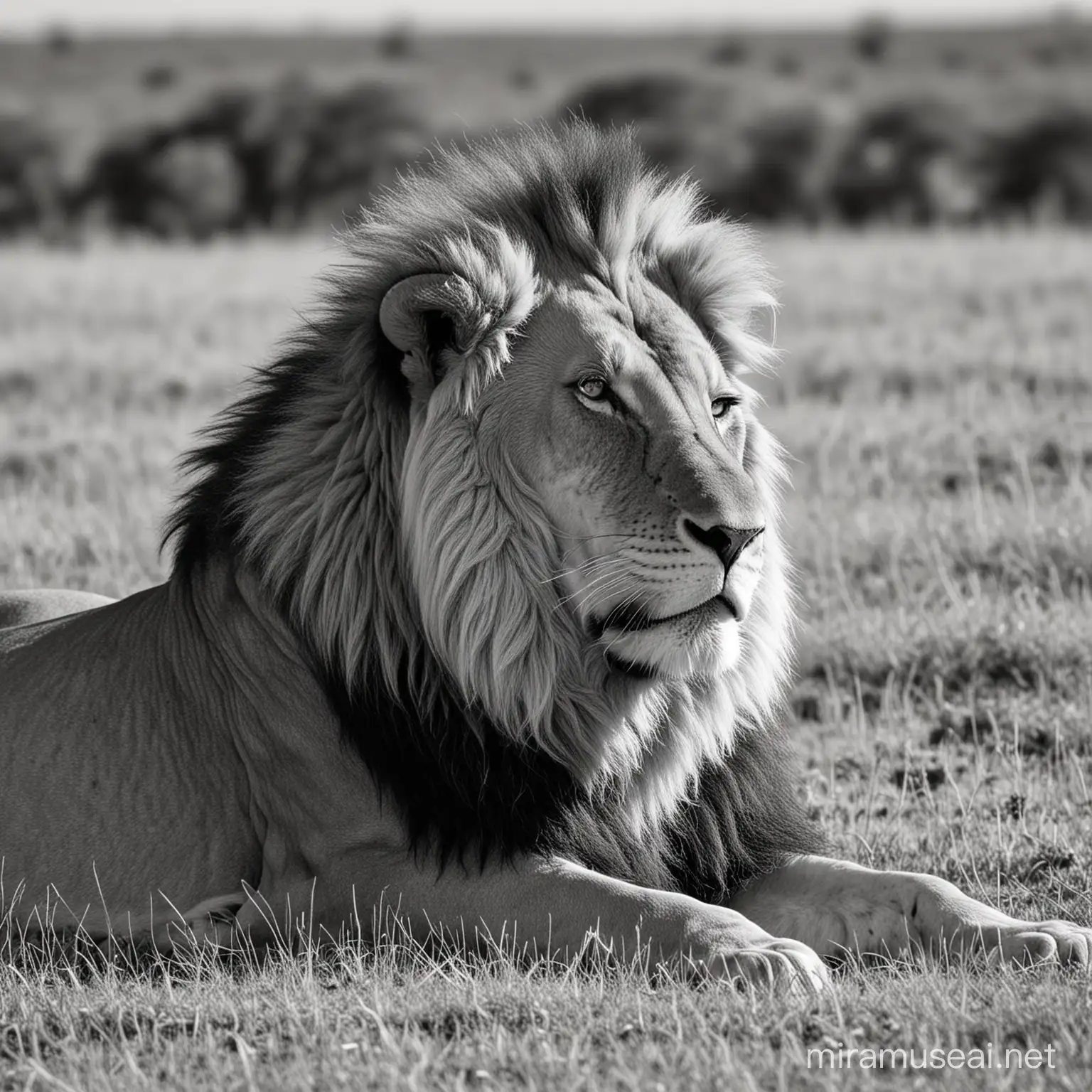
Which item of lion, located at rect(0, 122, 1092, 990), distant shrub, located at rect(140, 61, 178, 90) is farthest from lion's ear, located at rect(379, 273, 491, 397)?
distant shrub, located at rect(140, 61, 178, 90)

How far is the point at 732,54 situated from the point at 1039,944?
59532 mm

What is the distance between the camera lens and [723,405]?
15.3ft

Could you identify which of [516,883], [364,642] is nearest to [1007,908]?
[516,883]

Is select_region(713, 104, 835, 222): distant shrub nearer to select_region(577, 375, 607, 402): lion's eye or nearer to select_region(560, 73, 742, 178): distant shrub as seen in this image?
select_region(560, 73, 742, 178): distant shrub

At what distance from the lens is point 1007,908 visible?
4840 millimetres

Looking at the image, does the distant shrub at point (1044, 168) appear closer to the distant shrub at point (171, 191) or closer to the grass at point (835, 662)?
the distant shrub at point (171, 191)

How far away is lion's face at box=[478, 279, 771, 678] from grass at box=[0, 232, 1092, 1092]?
85 centimetres

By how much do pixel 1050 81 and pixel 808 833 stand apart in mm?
51204

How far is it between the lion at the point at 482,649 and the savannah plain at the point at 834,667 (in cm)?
25

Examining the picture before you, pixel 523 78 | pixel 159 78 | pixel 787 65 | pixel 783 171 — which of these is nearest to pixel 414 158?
pixel 783 171

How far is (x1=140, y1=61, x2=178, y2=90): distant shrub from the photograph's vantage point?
54906 mm

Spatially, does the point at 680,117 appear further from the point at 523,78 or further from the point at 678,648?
the point at 678,648

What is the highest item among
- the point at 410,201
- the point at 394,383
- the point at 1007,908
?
the point at 410,201

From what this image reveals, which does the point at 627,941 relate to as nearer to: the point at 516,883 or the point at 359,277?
the point at 516,883
